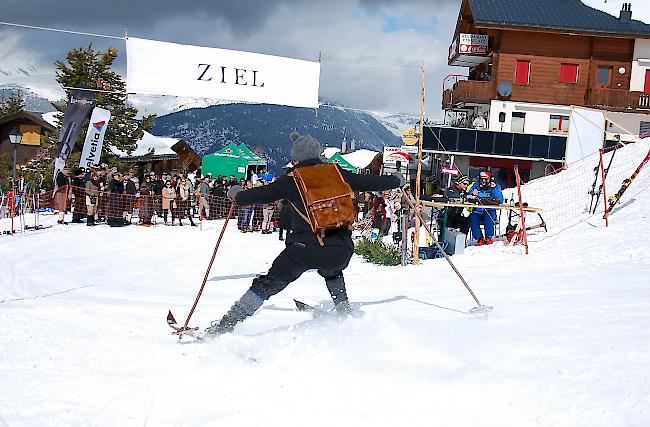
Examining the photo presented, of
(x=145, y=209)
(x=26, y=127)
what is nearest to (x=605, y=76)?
(x=145, y=209)

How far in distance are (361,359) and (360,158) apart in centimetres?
4707

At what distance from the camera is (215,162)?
37.8m

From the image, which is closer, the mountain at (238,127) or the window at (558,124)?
the window at (558,124)

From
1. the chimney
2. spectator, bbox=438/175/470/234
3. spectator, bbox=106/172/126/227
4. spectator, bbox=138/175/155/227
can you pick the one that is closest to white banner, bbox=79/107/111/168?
spectator, bbox=106/172/126/227

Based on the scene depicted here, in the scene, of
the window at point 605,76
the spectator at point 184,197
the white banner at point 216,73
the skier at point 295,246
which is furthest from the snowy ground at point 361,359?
the window at point 605,76

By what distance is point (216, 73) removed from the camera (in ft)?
38.4

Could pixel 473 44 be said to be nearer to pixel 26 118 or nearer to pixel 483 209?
pixel 483 209

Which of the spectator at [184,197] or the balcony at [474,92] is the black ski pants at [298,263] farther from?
the balcony at [474,92]

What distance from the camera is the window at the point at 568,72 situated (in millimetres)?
32750

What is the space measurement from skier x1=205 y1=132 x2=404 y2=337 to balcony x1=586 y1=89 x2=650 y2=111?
30769mm

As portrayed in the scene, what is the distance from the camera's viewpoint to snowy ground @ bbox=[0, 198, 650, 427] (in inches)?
116

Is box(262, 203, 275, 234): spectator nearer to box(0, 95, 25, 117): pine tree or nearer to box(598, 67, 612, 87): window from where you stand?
box(598, 67, 612, 87): window

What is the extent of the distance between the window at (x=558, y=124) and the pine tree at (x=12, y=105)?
37987 millimetres

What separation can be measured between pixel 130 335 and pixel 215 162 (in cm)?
3397
